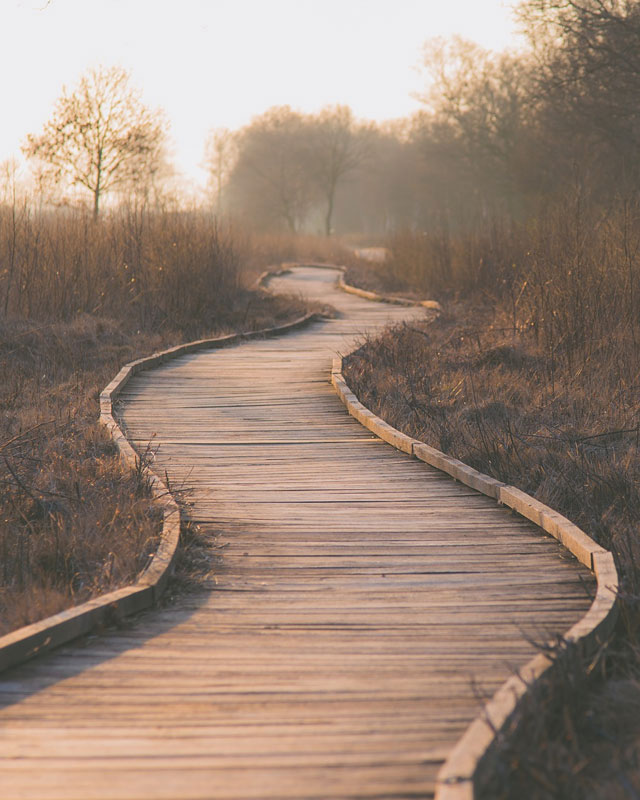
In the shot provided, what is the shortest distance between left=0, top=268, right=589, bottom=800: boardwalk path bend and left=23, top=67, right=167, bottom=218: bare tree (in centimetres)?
1759

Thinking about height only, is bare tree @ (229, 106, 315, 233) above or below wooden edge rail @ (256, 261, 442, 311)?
above

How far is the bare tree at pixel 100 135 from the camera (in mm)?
21703

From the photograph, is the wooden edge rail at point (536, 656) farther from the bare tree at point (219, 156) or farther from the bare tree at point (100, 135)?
the bare tree at point (219, 156)

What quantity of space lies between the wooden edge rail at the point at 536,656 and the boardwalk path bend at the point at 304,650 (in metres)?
0.08

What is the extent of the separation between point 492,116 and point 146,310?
2638cm

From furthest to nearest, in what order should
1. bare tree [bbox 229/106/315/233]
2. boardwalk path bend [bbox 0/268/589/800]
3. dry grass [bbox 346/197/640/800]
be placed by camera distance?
bare tree [bbox 229/106/315/233] → dry grass [bbox 346/197/640/800] → boardwalk path bend [bbox 0/268/589/800]

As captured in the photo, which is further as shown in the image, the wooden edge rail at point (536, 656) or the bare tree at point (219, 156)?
the bare tree at point (219, 156)

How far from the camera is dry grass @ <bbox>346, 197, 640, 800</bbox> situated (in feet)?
7.84

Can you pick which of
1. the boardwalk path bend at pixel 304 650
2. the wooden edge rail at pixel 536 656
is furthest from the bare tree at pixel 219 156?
the boardwalk path bend at pixel 304 650

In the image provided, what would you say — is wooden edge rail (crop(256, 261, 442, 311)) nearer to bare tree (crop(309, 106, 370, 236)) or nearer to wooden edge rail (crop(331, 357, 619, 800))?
wooden edge rail (crop(331, 357, 619, 800))

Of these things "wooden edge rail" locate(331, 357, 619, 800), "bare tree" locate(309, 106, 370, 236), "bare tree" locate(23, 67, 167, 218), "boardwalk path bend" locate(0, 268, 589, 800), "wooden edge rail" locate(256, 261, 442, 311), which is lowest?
"boardwalk path bend" locate(0, 268, 589, 800)

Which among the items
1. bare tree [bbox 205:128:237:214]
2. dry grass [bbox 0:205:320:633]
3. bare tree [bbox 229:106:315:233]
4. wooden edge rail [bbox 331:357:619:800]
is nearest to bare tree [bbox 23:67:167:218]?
dry grass [bbox 0:205:320:633]

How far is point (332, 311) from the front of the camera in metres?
14.4

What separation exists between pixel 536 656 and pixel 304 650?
77 cm
